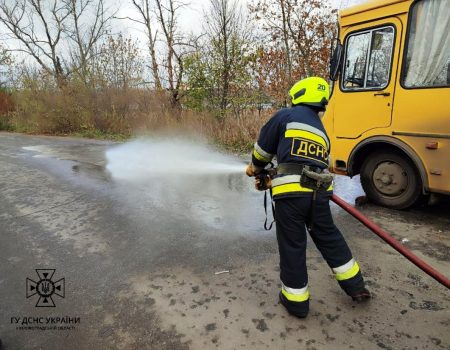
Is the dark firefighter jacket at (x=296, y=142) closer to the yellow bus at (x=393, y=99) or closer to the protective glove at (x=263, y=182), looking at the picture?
the protective glove at (x=263, y=182)

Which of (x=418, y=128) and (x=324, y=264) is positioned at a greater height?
(x=418, y=128)

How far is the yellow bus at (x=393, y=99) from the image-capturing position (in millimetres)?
3857

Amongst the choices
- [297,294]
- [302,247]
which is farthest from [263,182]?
[297,294]

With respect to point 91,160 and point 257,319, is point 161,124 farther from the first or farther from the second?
point 257,319

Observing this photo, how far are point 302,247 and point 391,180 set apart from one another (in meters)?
2.69

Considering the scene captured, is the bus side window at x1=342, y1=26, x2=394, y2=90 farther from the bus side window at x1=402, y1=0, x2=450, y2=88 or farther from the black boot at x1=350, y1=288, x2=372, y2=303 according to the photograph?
the black boot at x1=350, y1=288, x2=372, y2=303

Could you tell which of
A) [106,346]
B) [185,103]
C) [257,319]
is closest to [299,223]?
[257,319]

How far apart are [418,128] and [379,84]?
787 mm

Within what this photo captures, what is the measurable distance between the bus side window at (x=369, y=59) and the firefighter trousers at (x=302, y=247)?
8.79ft

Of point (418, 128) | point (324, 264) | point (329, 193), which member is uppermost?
point (418, 128)

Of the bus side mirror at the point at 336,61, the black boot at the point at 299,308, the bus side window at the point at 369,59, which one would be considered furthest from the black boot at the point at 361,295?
the bus side mirror at the point at 336,61

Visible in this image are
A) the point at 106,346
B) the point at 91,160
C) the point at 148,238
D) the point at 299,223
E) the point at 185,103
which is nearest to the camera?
the point at 106,346

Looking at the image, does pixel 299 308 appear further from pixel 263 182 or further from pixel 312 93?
pixel 312 93

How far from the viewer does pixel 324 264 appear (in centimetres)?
321
